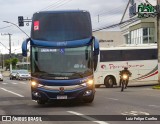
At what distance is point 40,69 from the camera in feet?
52.1

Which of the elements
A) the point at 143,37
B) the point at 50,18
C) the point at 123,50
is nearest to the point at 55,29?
the point at 50,18

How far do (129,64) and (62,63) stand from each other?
16.3 meters

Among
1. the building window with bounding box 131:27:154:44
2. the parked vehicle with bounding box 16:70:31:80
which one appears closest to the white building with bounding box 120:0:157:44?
the building window with bounding box 131:27:154:44

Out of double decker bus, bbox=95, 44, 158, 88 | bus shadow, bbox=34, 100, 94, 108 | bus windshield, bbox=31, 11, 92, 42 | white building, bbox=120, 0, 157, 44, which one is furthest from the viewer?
white building, bbox=120, 0, 157, 44

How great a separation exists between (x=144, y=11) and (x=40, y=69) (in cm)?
1801

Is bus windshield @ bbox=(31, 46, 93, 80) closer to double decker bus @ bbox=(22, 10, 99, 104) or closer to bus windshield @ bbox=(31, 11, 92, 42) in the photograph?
double decker bus @ bbox=(22, 10, 99, 104)

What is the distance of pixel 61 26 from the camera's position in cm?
1633

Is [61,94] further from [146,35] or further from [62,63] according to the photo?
[146,35]

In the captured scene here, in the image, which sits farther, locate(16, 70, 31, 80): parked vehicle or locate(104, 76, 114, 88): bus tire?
locate(16, 70, 31, 80): parked vehicle

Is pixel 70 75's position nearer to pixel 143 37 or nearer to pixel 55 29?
pixel 55 29

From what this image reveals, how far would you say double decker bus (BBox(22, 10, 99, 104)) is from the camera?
15734 mm

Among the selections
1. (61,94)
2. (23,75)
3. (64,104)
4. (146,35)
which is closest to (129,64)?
(64,104)

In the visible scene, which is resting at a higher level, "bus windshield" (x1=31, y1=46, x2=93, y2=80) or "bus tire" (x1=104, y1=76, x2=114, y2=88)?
"bus windshield" (x1=31, y1=46, x2=93, y2=80)

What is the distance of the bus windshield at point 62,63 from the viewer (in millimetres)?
15789
